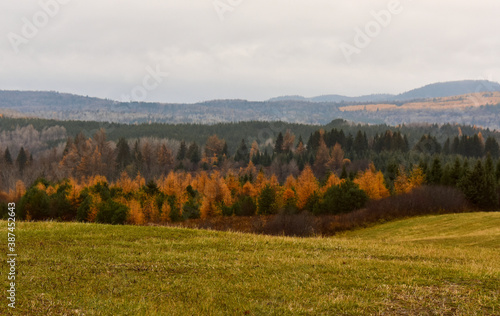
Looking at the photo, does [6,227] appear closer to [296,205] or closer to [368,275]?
[368,275]

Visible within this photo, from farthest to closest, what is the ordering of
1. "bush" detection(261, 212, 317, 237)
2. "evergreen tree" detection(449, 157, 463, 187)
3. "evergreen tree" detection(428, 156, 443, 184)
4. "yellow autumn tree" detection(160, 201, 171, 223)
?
1. "yellow autumn tree" detection(160, 201, 171, 223)
2. "evergreen tree" detection(428, 156, 443, 184)
3. "evergreen tree" detection(449, 157, 463, 187)
4. "bush" detection(261, 212, 317, 237)

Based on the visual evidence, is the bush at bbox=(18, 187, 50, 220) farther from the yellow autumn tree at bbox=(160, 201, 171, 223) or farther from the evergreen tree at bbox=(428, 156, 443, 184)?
the evergreen tree at bbox=(428, 156, 443, 184)

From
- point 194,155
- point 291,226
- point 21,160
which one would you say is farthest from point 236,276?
point 21,160

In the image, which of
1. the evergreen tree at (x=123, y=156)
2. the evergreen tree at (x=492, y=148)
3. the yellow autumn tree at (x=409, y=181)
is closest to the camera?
the yellow autumn tree at (x=409, y=181)

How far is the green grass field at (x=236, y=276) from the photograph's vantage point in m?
11.9

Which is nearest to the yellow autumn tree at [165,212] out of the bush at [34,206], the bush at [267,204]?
the bush at [267,204]

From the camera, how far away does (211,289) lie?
44.8ft

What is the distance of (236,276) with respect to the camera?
15281mm

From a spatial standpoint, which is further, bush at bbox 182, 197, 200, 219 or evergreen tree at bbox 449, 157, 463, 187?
bush at bbox 182, 197, 200, 219

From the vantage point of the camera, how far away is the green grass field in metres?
11.9

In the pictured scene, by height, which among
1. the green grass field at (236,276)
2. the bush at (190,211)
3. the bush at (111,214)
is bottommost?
the bush at (190,211)

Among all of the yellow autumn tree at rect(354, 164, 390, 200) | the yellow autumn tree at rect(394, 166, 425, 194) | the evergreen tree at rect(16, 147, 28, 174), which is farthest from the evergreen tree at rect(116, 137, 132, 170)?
the yellow autumn tree at rect(394, 166, 425, 194)

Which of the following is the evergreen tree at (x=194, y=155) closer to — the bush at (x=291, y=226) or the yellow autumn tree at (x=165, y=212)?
the yellow autumn tree at (x=165, y=212)

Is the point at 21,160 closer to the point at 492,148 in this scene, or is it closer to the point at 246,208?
the point at 246,208
